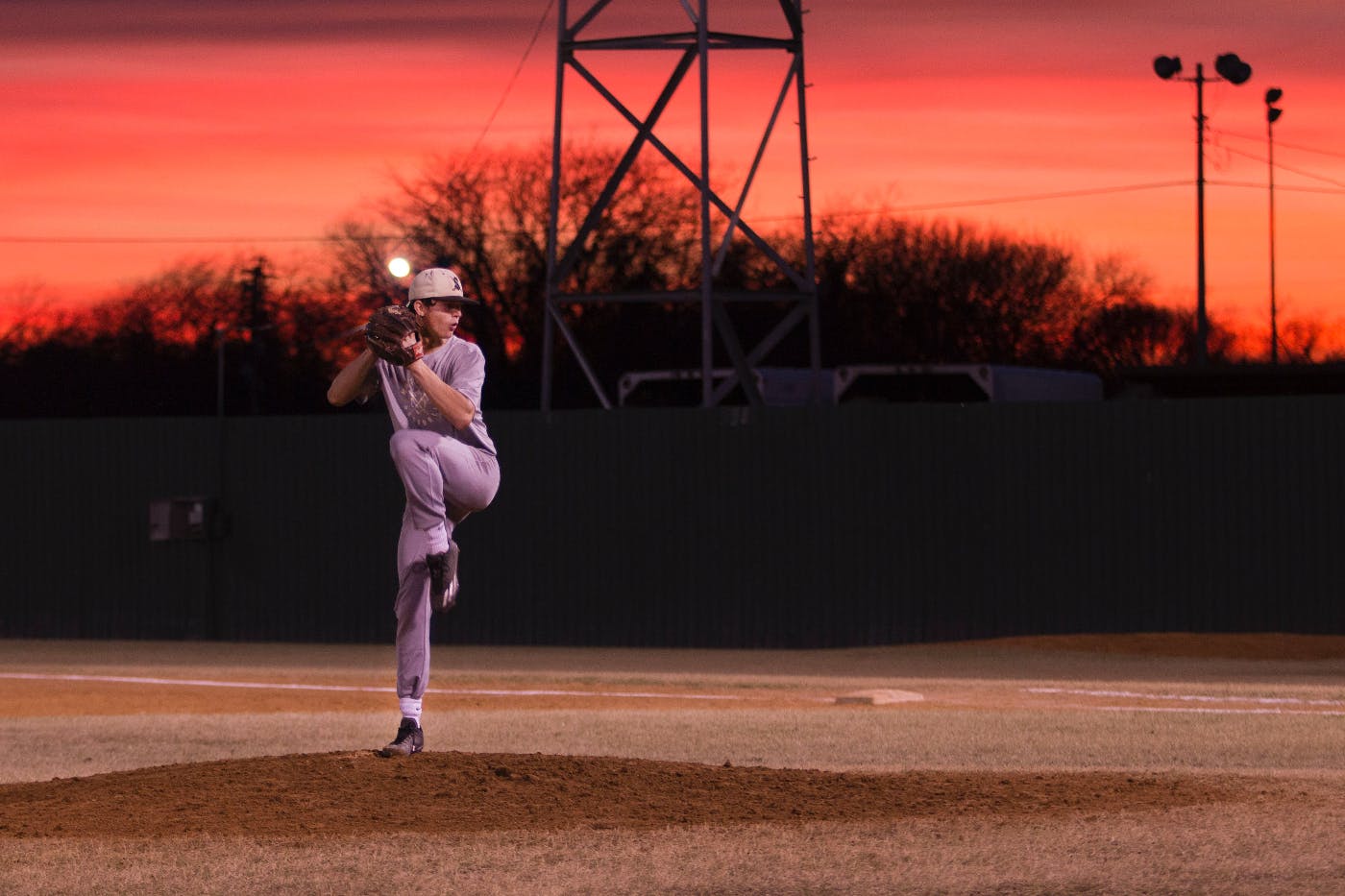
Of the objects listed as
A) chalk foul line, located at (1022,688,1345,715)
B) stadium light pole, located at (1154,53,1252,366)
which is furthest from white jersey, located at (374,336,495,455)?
stadium light pole, located at (1154,53,1252,366)

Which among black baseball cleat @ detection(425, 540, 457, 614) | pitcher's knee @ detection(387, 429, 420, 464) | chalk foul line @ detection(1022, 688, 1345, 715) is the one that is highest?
pitcher's knee @ detection(387, 429, 420, 464)

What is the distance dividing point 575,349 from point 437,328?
22.6 meters

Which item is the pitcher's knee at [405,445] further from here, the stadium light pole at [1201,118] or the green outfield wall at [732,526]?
the stadium light pole at [1201,118]

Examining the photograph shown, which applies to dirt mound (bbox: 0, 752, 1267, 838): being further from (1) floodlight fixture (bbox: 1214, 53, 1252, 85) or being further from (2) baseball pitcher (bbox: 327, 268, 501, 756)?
(1) floodlight fixture (bbox: 1214, 53, 1252, 85)

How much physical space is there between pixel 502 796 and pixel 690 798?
2.86 ft

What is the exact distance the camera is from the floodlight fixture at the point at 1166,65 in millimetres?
55094

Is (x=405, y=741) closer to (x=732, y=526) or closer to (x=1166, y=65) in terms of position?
(x=732, y=526)

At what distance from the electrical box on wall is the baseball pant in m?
21.5

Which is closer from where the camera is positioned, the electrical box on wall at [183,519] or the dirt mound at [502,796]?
the dirt mound at [502,796]

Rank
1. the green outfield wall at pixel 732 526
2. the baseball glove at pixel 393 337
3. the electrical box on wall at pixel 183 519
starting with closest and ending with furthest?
the baseball glove at pixel 393 337, the green outfield wall at pixel 732 526, the electrical box on wall at pixel 183 519

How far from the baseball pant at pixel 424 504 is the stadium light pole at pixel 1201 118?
45.0 m

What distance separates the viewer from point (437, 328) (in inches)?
400

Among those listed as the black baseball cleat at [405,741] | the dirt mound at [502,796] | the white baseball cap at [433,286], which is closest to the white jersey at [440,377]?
the white baseball cap at [433,286]

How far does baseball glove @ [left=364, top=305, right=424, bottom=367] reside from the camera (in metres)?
9.88
